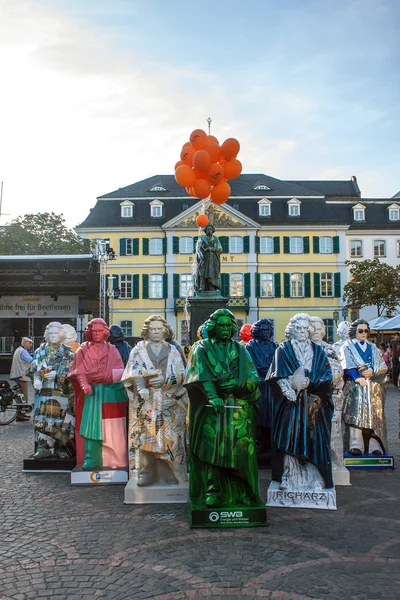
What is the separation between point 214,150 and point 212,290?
3.91 meters

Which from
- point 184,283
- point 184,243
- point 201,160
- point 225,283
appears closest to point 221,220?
point 184,243

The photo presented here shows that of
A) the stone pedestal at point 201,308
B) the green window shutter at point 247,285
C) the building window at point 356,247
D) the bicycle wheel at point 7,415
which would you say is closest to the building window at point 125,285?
the green window shutter at point 247,285

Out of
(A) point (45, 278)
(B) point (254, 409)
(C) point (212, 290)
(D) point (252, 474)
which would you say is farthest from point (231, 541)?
(A) point (45, 278)

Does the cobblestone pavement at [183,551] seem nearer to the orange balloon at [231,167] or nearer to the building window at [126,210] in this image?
the orange balloon at [231,167]

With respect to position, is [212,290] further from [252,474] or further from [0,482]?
[252,474]

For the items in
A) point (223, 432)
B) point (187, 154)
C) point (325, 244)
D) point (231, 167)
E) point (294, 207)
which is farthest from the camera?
point (294, 207)

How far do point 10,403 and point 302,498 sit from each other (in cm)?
736

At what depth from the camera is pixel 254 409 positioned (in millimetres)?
4855

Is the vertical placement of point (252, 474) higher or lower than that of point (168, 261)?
lower

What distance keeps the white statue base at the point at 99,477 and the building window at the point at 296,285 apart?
34295 mm

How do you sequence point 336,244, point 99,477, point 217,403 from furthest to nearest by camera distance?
point 336,244
point 99,477
point 217,403

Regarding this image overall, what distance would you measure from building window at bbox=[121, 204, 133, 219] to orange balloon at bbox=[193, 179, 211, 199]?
28.8 metres

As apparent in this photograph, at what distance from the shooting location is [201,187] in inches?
497

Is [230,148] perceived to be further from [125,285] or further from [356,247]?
[356,247]
